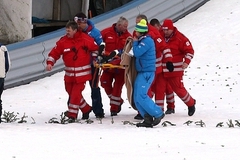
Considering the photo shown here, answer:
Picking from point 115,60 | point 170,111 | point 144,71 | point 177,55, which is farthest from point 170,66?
point 170,111

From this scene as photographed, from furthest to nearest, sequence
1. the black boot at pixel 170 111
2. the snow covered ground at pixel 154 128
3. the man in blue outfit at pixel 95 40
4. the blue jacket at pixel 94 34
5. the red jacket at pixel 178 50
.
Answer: the black boot at pixel 170 111
the red jacket at pixel 178 50
the blue jacket at pixel 94 34
the man in blue outfit at pixel 95 40
the snow covered ground at pixel 154 128

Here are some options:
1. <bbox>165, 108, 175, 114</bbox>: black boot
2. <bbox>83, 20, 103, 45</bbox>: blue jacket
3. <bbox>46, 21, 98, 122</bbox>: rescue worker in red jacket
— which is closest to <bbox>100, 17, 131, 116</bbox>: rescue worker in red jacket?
<bbox>83, 20, 103, 45</bbox>: blue jacket

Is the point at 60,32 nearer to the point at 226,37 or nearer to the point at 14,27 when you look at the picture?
the point at 14,27

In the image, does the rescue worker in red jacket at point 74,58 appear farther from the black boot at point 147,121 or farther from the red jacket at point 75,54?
the black boot at point 147,121

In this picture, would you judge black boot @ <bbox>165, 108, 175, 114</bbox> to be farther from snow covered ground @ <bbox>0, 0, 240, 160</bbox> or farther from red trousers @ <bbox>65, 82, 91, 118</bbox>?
red trousers @ <bbox>65, 82, 91, 118</bbox>

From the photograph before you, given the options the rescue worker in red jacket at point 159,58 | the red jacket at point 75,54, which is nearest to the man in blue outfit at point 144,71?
the rescue worker in red jacket at point 159,58

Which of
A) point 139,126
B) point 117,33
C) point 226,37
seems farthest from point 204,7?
point 139,126

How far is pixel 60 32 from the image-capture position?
15125 mm

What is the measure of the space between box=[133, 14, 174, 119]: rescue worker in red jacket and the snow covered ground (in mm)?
364

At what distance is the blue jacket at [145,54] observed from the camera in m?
9.32

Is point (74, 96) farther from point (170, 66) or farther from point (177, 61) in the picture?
point (177, 61)

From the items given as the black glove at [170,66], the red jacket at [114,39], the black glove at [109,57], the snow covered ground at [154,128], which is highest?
the red jacket at [114,39]

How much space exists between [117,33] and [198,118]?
1.72 metres

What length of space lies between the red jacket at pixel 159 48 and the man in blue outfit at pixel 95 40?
0.75 meters
